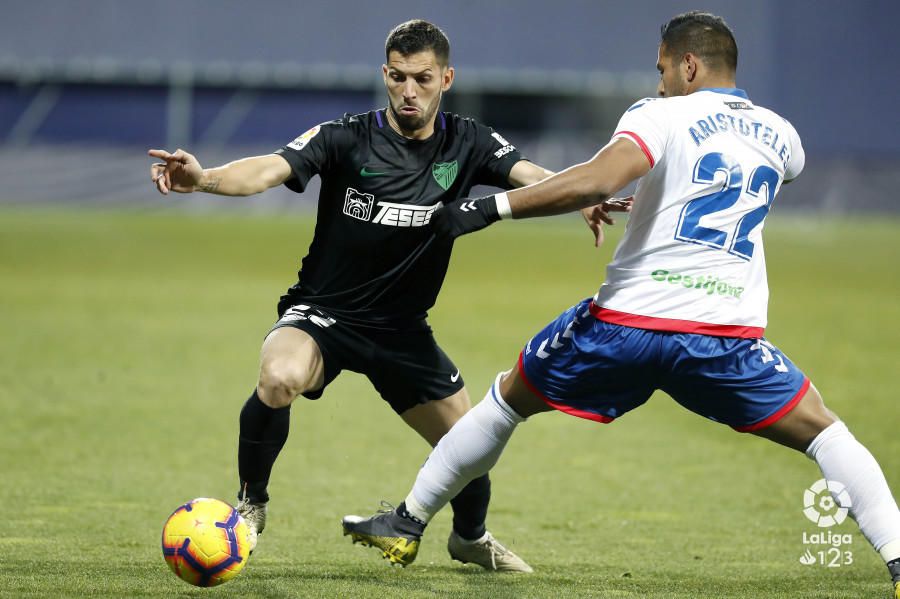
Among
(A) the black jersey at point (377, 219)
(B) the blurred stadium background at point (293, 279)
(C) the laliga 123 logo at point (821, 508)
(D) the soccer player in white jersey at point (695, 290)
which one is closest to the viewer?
(D) the soccer player in white jersey at point (695, 290)

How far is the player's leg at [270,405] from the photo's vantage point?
18.5 feet

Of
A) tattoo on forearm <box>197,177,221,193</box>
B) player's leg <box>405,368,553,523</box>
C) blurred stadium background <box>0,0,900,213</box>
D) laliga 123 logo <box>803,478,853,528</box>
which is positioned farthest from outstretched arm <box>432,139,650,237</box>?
blurred stadium background <box>0,0,900,213</box>

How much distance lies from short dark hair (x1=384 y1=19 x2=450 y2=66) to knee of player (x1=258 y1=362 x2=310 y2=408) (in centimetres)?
159

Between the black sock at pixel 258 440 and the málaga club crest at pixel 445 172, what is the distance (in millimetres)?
1356

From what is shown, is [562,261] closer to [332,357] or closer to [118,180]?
[118,180]

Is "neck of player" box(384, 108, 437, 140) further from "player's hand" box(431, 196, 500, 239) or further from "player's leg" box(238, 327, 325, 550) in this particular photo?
"player's hand" box(431, 196, 500, 239)

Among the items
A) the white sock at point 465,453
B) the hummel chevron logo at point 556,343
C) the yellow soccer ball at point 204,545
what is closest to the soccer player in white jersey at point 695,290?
the hummel chevron logo at point 556,343

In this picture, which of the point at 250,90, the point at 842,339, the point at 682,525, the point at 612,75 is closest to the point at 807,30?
the point at 612,75

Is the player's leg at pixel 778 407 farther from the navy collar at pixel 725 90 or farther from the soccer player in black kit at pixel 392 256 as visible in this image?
the soccer player in black kit at pixel 392 256

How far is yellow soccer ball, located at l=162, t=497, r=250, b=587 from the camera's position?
5.03 m

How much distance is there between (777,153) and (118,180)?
37249mm

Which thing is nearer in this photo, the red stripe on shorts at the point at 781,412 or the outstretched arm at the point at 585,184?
the outstretched arm at the point at 585,184

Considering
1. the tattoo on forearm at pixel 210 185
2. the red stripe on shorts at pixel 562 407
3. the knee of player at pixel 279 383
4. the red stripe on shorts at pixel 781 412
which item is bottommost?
the knee of player at pixel 279 383

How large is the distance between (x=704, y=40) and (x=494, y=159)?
1437mm
